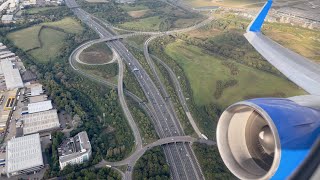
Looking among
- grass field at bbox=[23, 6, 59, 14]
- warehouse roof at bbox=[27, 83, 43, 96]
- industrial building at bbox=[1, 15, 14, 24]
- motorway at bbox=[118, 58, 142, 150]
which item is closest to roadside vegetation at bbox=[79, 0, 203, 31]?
grass field at bbox=[23, 6, 59, 14]

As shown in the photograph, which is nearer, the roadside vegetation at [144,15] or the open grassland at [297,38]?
the open grassland at [297,38]

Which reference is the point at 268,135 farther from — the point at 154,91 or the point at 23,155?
the point at 154,91

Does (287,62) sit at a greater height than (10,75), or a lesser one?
greater

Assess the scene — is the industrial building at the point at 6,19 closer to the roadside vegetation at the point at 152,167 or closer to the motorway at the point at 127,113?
the motorway at the point at 127,113

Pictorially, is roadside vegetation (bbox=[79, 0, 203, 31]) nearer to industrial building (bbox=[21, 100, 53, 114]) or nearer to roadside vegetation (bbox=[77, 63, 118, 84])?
roadside vegetation (bbox=[77, 63, 118, 84])

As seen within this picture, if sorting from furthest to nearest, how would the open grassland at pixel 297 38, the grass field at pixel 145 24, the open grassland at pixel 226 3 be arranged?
the open grassland at pixel 226 3 < the grass field at pixel 145 24 < the open grassland at pixel 297 38

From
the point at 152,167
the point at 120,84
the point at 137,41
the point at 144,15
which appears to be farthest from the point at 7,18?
the point at 152,167

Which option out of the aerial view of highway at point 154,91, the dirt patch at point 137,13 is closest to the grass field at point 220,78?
the aerial view of highway at point 154,91

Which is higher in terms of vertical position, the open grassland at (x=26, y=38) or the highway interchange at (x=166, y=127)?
the open grassland at (x=26, y=38)
